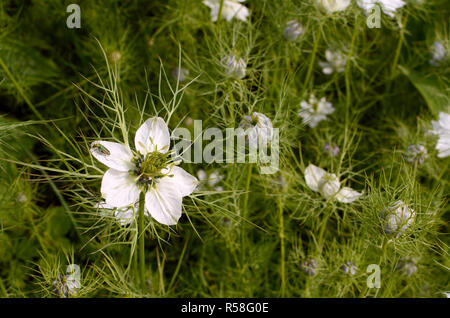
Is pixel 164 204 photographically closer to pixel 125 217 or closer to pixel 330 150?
pixel 125 217

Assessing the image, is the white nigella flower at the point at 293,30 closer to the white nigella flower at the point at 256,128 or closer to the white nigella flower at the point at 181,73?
the white nigella flower at the point at 181,73

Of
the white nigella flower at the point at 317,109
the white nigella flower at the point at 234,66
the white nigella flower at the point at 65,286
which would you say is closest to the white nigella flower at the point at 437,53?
the white nigella flower at the point at 317,109

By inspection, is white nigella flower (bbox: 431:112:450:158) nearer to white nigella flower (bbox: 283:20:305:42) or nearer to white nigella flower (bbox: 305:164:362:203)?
white nigella flower (bbox: 305:164:362:203)

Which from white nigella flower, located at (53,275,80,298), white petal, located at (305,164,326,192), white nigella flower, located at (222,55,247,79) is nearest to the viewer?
white nigella flower, located at (53,275,80,298)

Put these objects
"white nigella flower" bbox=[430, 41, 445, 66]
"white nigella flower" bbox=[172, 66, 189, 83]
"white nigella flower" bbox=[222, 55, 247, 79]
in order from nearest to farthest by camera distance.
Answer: "white nigella flower" bbox=[222, 55, 247, 79], "white nigella flower" bbox=[172, 66, 189, 83], "white nigella flower" bbox=[430, 41, 445, 66]

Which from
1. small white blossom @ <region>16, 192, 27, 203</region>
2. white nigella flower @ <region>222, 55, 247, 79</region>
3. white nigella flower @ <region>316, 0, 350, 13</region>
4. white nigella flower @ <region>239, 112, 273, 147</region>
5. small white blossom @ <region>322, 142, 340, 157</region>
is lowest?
small white blossom @ <region>16, 192, 27, 203</region>

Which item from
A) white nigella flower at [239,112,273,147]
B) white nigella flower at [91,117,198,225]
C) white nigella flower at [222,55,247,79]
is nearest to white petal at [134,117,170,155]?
white nigella flower at [91,117,198,225]

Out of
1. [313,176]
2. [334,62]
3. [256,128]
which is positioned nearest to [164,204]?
[256,128]

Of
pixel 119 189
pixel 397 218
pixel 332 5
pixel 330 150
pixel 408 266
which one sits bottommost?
pixel 408 266
